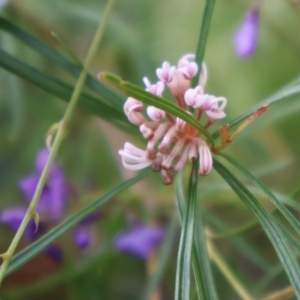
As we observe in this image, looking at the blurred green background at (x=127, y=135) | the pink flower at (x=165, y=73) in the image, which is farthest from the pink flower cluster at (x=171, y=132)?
the blurred green background at (x=127, y=135)

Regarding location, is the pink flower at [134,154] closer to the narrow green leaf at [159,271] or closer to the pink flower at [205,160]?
the pink flower at [205,160]

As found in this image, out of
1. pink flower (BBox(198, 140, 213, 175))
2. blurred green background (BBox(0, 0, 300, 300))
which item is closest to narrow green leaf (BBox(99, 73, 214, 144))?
pink flower (BBox(198, 140, 213, 175))

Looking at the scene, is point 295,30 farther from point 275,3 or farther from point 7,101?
point 7,101

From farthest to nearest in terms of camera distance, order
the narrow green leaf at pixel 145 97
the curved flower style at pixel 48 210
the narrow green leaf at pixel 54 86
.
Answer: the curved flower style at pixel 48 210 < the narrow green leaf at pixel 54 86 < the narrow green leaf at pixel 145 97

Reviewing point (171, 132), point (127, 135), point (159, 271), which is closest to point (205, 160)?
point (171, 132)

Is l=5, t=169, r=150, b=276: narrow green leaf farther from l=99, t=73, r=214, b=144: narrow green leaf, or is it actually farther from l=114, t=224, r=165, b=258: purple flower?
l=114, t=224, r=165, b=258: purple flower

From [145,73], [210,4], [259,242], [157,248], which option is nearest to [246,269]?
[259,242]
